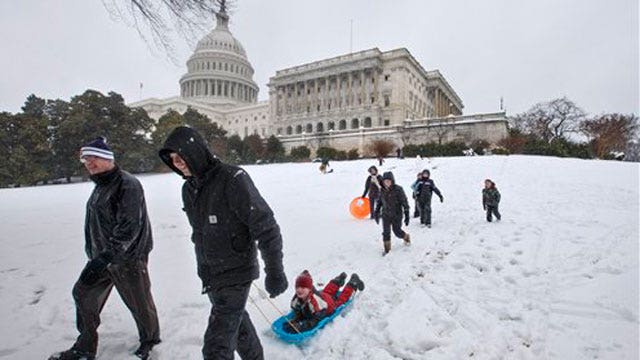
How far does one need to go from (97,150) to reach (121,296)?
4.43 feet

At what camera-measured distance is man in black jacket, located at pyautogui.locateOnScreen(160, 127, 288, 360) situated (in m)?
2.49

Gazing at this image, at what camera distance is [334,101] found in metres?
69.9

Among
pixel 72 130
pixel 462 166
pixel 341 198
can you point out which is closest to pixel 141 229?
pixel 341 198

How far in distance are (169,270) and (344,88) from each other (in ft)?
218

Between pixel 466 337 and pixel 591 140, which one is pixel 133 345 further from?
pixel 591 140

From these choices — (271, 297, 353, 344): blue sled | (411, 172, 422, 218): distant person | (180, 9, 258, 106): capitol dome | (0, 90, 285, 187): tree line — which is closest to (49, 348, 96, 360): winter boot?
→ (271, 297, 353, 344): blue sled

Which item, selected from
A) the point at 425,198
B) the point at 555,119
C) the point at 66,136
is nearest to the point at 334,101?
the point at 555,119

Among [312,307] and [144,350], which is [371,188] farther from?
[144,350]

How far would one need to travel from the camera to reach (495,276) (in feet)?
17.1

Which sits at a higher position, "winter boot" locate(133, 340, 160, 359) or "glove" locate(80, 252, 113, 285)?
"glove" locate(80, 252, 113, 285)

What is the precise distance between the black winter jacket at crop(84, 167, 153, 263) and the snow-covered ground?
112 centimetres

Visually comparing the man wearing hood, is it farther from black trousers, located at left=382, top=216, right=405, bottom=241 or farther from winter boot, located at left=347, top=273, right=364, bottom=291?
winter boot, located at left=347, top=273, right=364, bottom=291

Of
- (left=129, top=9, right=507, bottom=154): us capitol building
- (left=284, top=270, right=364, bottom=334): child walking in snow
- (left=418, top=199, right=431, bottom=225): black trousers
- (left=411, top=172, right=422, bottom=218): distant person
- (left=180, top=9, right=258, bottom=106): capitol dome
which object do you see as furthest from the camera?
Answer: (left=180, top=9, right=258, bottom=106): capitol dome

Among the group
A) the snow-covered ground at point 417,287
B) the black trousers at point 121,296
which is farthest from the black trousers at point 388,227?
the black trousers at point 121,296
